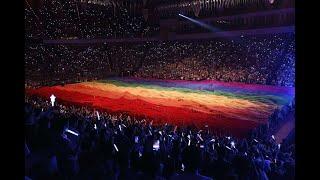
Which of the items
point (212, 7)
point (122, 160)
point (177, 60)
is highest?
point (212, 7)

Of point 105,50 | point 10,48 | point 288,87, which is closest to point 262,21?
point 288,87

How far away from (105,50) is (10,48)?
2169cm

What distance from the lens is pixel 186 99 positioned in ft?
49.8

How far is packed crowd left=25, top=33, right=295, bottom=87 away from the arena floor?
1.00 meters

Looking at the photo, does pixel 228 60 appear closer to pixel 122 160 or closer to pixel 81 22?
pixel 81 22

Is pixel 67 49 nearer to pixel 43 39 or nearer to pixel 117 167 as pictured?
pixel 43 39

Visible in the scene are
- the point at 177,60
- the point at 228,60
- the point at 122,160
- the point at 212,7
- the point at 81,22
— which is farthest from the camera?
the point at 212,7

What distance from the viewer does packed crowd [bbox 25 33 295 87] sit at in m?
17.8

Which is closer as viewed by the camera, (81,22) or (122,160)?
(122,160)

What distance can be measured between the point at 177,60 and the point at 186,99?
6955mm

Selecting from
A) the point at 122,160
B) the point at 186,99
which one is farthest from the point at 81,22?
the point at 122,160

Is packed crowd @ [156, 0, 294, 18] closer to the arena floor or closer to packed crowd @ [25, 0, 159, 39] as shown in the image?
packed crowd @ [25, 0, 159, 39]

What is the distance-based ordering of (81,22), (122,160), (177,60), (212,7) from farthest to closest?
(212,7) < (81,22) < (177,60) < (122,160)

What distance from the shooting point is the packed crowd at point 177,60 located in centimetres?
1784
